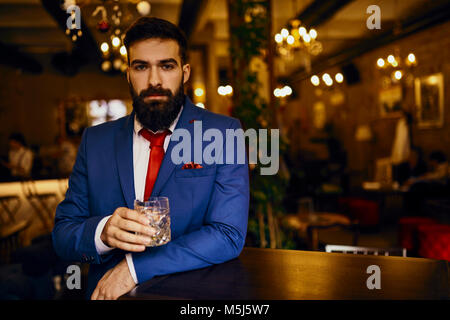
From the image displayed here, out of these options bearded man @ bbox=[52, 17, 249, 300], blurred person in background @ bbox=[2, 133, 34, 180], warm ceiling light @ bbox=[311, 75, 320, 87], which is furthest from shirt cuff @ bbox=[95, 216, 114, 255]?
blurred person in background @ bbox=[2, 133, 34, 180]

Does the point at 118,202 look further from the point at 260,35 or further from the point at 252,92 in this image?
the point at 260,35

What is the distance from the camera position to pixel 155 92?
1.40 m

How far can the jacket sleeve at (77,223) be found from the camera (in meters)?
1.31

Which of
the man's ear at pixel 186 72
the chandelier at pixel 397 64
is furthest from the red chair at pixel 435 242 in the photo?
the man's ear at pixel 186 72

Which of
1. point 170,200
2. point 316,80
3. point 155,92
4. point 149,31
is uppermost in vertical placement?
point 316,80

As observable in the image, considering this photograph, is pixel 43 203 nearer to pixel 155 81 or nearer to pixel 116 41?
pixel 116 41

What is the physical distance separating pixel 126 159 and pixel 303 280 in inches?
28.5

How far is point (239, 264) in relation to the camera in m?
1.32

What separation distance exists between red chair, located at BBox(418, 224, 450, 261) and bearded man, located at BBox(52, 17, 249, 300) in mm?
3494

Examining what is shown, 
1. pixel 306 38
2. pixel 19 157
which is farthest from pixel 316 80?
pixel 19 157

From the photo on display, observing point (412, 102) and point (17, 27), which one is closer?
point (412, 102)

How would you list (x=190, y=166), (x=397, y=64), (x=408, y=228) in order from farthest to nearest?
(x=397, y=64), (x=408, y=228), (x=190, y=166)
